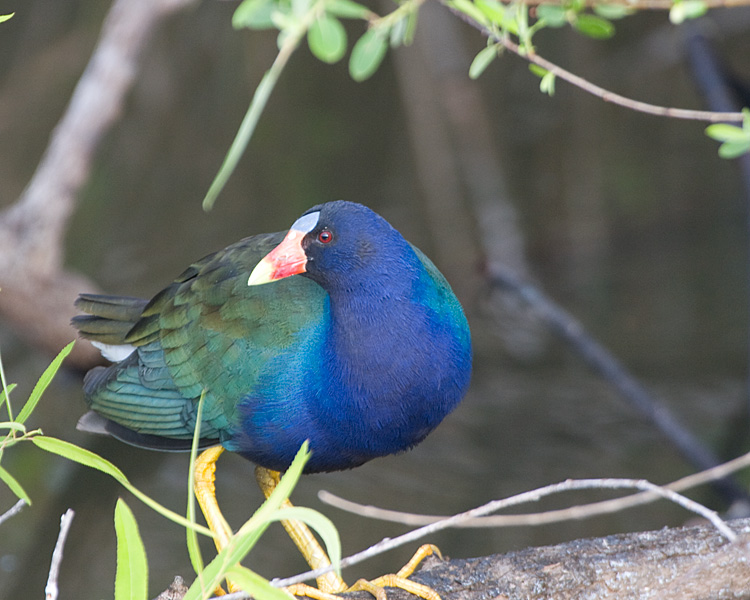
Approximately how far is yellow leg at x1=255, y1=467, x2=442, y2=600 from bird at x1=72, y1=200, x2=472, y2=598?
0.11 ft

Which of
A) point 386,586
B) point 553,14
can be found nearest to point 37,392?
point 386,586

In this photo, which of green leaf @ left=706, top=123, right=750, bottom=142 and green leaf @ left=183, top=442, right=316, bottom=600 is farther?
green leaf @ left=706, top=123, right=750, bottom=142

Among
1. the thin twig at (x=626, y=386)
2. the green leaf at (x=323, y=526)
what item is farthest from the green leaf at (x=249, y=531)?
the thin twig at (x=626, y=386)

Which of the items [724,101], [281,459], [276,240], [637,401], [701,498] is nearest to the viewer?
[281,459]

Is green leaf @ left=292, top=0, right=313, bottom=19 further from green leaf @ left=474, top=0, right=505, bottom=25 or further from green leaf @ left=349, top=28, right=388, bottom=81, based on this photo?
green leaf @ left=474, top=0, right=505, bottom=25

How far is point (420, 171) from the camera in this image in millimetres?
4672

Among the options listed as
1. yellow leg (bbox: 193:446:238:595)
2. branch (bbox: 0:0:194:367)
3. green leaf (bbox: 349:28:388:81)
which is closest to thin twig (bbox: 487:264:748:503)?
yellow leg (bbox: 193:446:238:595)

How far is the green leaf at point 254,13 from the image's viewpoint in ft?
4.00

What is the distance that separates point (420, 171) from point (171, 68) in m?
1.46

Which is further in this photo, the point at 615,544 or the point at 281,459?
the point at 281,459

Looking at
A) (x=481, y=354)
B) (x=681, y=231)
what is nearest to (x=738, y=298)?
(x=681, y=231)

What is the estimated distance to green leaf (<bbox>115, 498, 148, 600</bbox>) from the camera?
50.7 inches

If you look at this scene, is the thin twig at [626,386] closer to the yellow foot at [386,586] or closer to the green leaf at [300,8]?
the yellow foot at [386,586]

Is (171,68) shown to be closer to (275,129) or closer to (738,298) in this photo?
(275,129)
